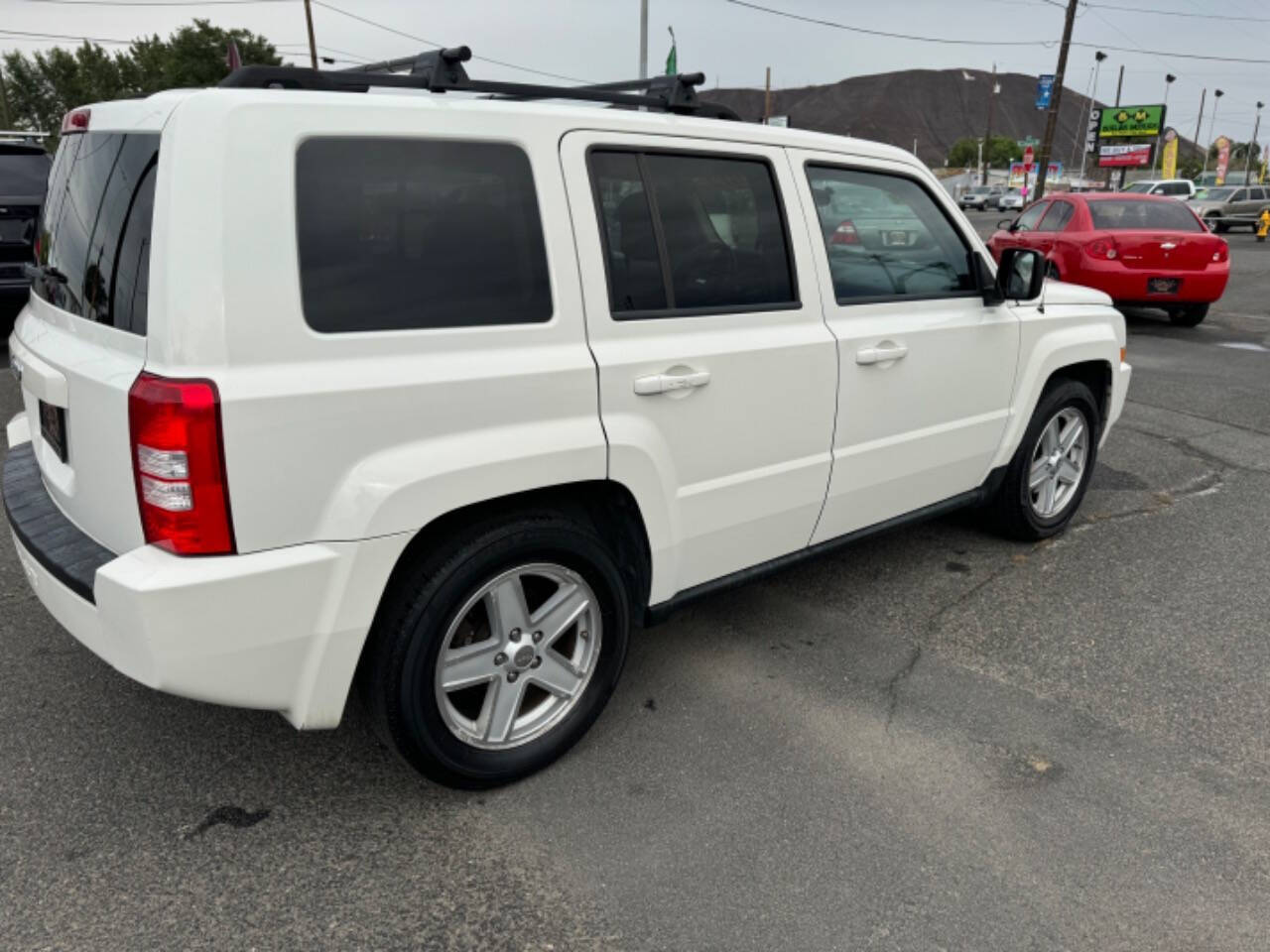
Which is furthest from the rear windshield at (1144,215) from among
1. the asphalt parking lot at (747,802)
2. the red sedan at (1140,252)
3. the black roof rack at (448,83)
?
the black roof rack at (448,83)

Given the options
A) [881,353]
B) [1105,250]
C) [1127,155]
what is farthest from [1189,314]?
[1127,155]

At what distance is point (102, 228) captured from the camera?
237cm

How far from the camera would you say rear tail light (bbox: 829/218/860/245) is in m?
3.30

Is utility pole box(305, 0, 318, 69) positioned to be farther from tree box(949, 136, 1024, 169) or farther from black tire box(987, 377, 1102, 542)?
tree box(949, 136, 1024, 169)

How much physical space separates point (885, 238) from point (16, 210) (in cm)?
750

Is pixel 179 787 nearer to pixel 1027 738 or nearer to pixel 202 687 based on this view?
pixel 202 687

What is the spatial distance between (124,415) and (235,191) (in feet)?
1.85

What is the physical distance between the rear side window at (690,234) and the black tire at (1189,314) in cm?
1099

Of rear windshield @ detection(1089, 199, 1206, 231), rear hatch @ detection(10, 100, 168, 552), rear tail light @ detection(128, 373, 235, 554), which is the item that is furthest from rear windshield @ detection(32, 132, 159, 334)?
rear windshield @ detection(1089, 199, 1206, 231)

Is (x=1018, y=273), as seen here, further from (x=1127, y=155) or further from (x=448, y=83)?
(x=1127, y=155)

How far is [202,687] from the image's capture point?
7.16 feet

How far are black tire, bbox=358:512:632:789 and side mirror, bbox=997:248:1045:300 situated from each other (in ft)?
7.18

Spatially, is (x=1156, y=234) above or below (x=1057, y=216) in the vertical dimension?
below

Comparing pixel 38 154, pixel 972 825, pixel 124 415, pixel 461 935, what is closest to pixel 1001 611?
pixel 972 825
